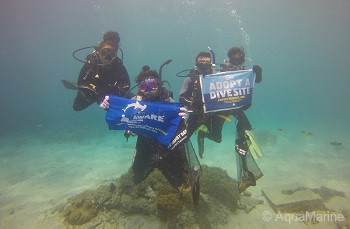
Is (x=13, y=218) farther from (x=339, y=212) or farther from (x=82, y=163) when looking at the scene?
(x=339, y=212)

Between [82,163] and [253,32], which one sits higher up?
[253,32]

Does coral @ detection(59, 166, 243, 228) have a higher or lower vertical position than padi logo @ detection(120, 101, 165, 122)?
lower

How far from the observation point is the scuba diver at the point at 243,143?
6.32 metres

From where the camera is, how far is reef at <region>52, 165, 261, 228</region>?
646 cm

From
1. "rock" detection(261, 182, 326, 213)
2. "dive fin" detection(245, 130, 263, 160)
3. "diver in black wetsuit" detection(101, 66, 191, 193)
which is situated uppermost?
"diver in black wetsuit" detection(101, 66, 191, 193)

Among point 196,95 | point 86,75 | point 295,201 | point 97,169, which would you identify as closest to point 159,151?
point 196,95

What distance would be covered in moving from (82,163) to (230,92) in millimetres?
12466

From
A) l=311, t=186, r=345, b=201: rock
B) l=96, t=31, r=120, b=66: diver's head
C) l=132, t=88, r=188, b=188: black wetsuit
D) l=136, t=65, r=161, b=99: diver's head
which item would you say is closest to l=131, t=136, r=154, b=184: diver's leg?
l=132, t=88, r=188, b=188: black wetsuit

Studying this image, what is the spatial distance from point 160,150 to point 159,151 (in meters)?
0.03

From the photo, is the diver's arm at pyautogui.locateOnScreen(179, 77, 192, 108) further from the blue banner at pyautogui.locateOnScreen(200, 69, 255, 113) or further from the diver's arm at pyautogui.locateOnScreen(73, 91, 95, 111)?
the diver's arm at pyautogui.locateOnScreen(73, 91, 95, 111)

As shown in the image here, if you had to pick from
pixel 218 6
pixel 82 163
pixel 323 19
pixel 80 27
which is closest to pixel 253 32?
pixel 323 19

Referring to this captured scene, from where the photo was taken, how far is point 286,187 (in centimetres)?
929

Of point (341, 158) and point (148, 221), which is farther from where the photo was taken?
point (341, 158)

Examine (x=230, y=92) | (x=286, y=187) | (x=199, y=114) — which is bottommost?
(x=286, y=187)
